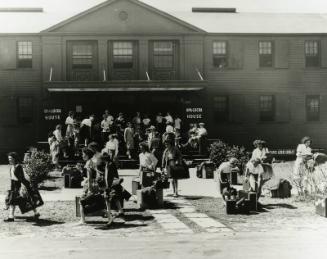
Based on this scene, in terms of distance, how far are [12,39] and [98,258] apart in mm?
24252

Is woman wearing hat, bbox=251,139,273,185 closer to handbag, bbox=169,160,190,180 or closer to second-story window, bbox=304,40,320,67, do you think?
handbag, bbox=169,160,190,180

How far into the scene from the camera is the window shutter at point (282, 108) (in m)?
33.1


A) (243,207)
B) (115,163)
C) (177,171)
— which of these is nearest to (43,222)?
(115,163)

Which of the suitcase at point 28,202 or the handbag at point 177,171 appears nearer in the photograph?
the suitcase at point 28,202

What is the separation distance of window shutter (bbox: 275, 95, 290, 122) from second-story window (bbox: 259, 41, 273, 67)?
209 centimetres

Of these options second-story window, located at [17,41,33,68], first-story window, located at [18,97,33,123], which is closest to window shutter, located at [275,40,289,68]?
second-story window, located at [17,41,33,68]

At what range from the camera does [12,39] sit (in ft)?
103

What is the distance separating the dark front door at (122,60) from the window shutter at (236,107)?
580 centimetres

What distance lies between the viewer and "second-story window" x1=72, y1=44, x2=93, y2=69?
1234 inches

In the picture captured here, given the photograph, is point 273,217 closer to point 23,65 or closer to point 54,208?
point 54,208

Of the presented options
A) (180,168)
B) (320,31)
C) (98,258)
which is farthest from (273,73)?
(98,258)

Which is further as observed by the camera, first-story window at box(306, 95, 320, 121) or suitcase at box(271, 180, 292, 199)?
first-story window at box(306, 95, 320, 121)

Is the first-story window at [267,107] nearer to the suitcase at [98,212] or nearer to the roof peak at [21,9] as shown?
the roof peak at [21,9]

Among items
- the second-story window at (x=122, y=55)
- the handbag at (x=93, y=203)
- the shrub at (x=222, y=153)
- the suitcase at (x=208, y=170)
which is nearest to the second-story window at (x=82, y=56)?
the second-story window at (x=122, y=55)
